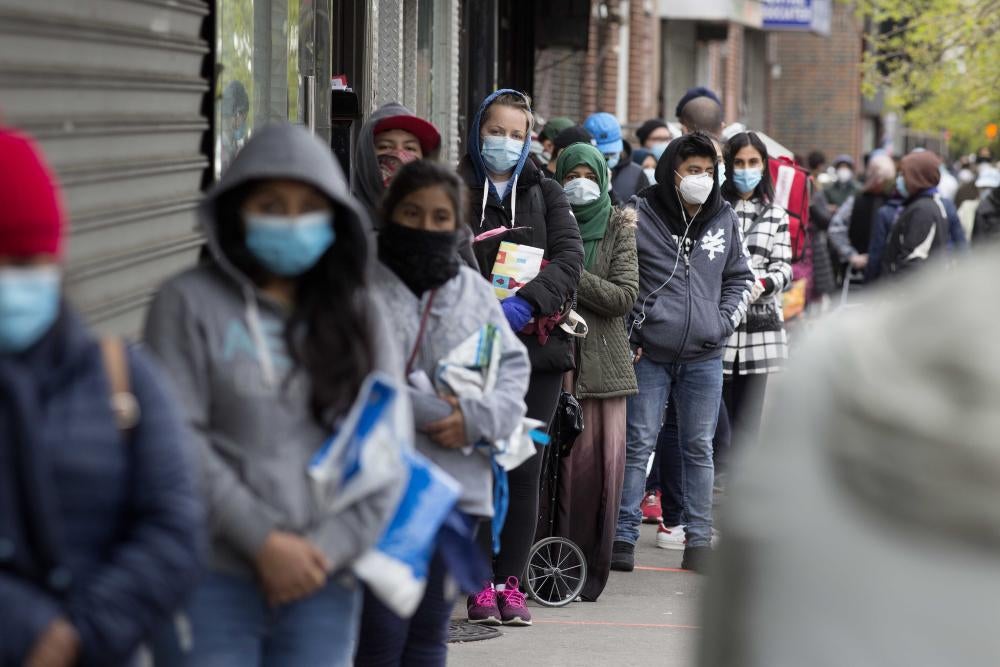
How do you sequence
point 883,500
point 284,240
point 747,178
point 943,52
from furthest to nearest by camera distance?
point 943,52 → point 747,178 → point 284,240 → point 883,500

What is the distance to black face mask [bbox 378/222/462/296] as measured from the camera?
472 cm

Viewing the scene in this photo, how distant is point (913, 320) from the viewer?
213cm

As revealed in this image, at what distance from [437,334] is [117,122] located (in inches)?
42.5

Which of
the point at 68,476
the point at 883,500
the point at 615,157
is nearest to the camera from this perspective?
the point at 883,500

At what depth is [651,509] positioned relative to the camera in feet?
34.0

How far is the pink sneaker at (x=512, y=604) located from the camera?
23.7ft

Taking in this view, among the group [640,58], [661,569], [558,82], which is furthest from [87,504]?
[640,58]

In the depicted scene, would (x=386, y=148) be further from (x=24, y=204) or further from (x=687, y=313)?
(x=24, y=204)

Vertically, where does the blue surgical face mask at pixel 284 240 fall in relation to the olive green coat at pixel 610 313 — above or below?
above

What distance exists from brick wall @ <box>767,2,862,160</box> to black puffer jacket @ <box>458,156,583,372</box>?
102 ft

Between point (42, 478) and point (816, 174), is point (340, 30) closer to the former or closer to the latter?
point (42, 478)

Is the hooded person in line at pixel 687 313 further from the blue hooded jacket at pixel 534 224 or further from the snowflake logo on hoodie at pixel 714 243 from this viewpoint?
the blue hooded jacket at pixel 534 224

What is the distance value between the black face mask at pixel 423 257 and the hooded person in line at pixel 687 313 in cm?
370

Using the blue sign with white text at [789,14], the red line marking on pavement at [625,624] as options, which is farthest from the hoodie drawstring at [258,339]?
the blue sign with white text at [789,14]
